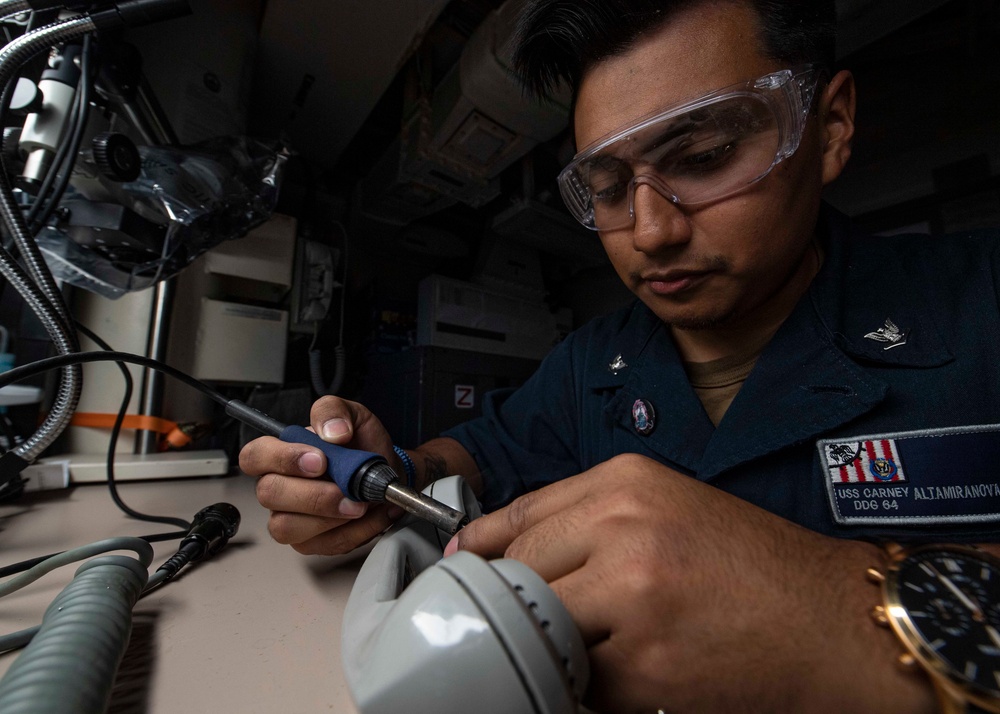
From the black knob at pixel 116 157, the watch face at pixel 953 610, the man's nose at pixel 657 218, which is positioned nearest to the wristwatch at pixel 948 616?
the watch face at pixel 953 610

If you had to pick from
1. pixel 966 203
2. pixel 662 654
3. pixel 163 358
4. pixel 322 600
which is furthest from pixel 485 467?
pixel 966 203

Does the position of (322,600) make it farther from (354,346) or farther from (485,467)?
(354,346)

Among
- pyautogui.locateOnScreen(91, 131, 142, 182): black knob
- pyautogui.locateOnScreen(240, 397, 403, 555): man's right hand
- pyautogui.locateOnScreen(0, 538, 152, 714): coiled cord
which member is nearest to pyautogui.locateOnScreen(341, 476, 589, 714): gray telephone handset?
pyautogui.locateOnScreen(0, 538, 152, 714): coiled cord

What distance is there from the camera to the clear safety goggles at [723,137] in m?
0.61

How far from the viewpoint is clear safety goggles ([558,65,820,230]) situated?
607mm

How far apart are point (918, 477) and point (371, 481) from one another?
0.71 metres

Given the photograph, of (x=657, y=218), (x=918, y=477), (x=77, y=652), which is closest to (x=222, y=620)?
(x=77, y=652)

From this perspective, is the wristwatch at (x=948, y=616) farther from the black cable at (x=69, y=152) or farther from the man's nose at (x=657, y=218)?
the black cable at (x=69, y=152)

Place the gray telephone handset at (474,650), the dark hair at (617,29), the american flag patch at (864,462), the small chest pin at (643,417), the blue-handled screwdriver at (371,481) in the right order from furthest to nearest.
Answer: the small chest pin at (643,417), the dark hair at (617,29), the american flag patch at (864,462), the blue-handled screwdriver at (371,481), the gray telephone handset at (474,650)

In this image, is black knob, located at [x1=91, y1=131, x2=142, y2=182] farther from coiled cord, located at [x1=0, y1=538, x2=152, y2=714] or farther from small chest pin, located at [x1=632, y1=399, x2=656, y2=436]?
small chest pin, located at [x1=632, y1=399, x2=656, y2=436]

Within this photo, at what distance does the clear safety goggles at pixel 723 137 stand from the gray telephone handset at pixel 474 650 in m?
0.61

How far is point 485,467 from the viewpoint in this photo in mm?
990

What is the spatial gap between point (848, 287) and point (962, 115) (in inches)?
59.4

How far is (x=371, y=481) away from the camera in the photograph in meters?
0.49
